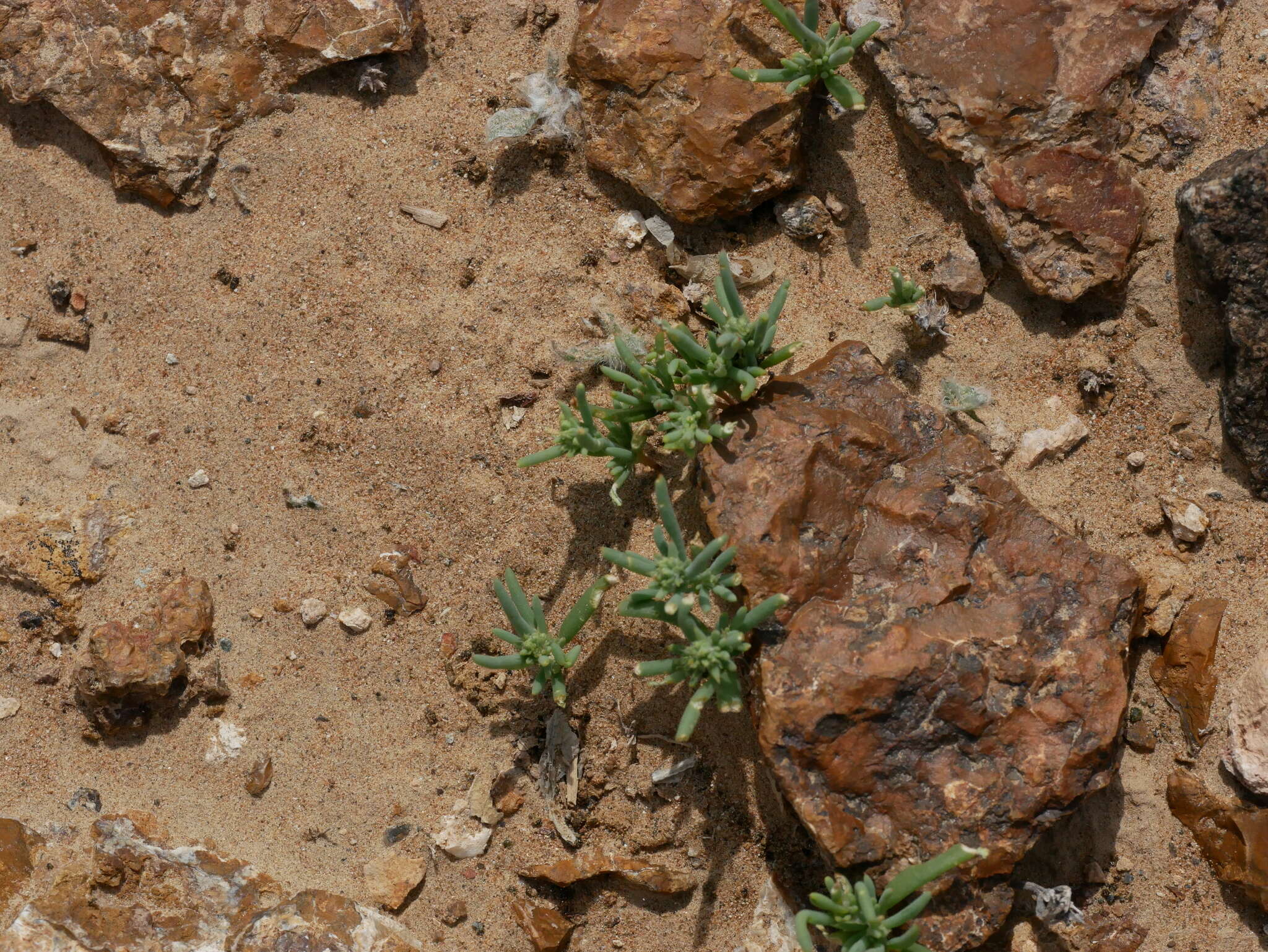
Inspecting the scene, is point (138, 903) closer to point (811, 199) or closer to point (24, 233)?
point (24, 233)

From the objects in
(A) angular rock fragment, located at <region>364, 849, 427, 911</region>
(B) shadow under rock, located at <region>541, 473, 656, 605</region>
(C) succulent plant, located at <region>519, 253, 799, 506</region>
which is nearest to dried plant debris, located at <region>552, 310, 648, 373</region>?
(C) succulent plant, located at <region>519, 253, 799, 506</region>

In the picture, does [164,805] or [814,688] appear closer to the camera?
[814,688]

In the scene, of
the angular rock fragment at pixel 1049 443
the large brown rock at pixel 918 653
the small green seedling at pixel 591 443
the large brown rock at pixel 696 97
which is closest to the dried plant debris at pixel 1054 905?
the large brown rock at pixel 918 653

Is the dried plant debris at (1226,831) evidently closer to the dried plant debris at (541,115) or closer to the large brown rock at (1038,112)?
the large brown rock at (1038,112)

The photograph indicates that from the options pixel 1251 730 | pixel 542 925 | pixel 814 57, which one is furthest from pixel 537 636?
pixel 1251 730

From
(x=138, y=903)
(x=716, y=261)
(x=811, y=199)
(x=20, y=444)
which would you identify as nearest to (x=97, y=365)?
(x=20, y=444)

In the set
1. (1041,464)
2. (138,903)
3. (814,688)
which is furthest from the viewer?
(1041,464)
